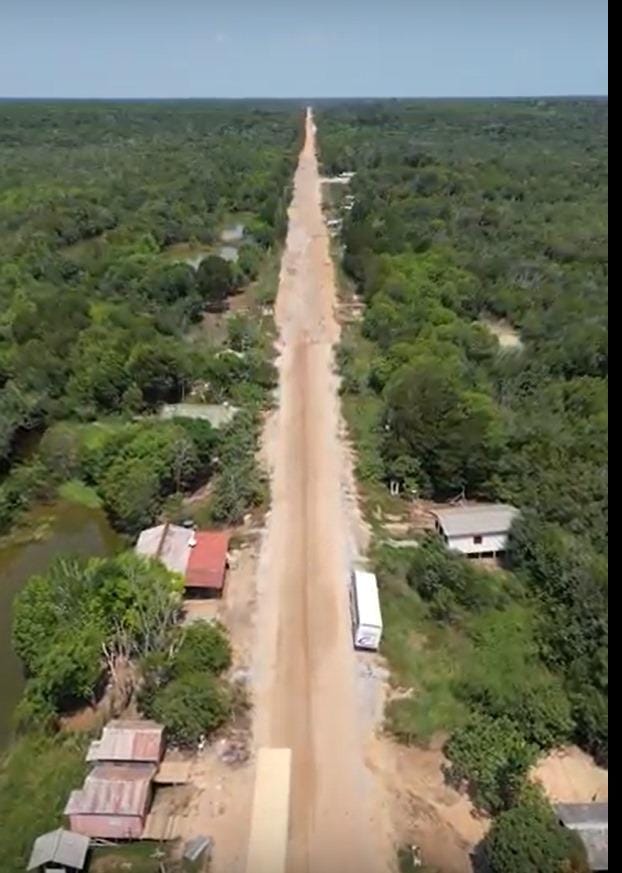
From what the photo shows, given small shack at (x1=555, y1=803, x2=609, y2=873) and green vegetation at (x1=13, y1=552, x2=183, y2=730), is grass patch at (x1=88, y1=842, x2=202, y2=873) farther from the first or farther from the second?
small shack at (x1=555, y1=803, x2=609, y2=873)

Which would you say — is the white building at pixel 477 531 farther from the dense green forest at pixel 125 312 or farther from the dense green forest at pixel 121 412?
the dense green forest at pixel 125 312

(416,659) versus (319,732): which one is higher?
(416,659)

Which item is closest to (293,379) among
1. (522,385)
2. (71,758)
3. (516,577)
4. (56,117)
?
(522,385)

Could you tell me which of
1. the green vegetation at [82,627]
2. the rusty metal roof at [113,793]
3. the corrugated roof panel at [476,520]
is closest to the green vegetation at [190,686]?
the green vegetation at [82,627]

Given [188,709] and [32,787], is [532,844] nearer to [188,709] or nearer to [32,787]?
[188,709]

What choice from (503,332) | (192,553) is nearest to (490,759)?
(192,553)

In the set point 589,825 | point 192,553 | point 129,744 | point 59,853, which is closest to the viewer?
point 589,825

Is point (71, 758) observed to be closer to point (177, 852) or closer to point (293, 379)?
point (177, 852)

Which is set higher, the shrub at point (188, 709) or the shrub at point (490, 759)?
the shrub at point (188, 709)
